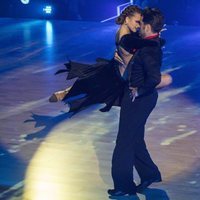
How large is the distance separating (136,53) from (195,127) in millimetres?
2856

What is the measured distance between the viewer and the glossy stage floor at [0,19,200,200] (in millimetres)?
4953

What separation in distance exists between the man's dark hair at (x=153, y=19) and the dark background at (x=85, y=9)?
13646 mm

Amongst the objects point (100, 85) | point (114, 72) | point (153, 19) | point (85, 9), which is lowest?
point (85, 9)

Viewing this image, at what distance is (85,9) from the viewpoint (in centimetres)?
1895

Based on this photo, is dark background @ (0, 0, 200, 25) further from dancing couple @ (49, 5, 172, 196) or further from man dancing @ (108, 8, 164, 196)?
man dancing @ (108, 8, 164, 196)

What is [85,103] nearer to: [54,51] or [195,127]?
[195,127]

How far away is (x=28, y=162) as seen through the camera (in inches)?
221

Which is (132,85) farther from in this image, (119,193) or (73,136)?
(73,136)

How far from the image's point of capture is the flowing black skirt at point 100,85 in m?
4.56

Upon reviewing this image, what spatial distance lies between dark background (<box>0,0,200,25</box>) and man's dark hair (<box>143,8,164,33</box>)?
13646 mm

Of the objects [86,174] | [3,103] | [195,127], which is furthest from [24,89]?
[86,174]

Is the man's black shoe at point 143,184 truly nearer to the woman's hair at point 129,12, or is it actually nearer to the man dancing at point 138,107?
the man dancing at point 138,107

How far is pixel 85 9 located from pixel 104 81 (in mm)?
14592

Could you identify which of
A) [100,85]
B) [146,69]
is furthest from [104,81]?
[146,69]
